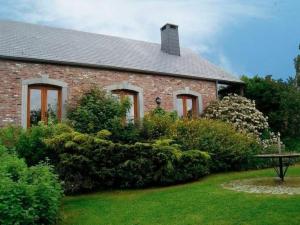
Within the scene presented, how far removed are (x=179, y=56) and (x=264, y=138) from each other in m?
5.83

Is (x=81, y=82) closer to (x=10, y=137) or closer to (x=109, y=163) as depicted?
(x=10, y=137)

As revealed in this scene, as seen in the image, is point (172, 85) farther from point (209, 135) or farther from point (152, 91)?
point (209, 135)

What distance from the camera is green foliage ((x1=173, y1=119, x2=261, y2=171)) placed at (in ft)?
35.4

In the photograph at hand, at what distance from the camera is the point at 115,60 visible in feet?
47.6

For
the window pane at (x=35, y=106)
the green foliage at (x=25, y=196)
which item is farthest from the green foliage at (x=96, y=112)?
the green foliage at (x=25, y=196)

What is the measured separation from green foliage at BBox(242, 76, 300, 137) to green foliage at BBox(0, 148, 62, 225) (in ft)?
44.1

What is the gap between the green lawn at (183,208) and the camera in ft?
17.9

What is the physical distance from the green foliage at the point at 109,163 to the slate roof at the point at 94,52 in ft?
16.5

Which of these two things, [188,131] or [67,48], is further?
[67,48]

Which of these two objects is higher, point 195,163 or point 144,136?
point 144,136

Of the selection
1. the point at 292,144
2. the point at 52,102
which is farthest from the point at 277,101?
the point at 52,102

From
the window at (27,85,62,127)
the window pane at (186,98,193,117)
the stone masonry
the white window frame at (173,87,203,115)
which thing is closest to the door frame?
the stone masonry

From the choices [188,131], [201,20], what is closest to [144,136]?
[188,131]

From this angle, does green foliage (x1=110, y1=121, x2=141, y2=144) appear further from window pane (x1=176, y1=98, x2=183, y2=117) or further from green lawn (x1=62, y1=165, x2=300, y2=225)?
window pane (x1=176, y1=98, x2=183, y2=117)
